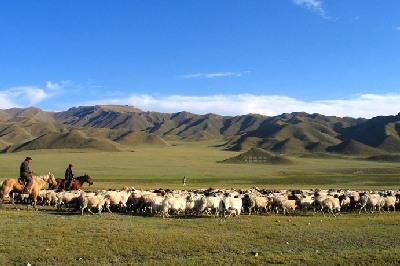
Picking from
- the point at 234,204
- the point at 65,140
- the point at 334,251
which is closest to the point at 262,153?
the point at 65,140

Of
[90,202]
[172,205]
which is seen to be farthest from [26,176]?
[172,205]

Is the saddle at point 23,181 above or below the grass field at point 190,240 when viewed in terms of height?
above

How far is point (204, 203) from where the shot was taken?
24.2 meters

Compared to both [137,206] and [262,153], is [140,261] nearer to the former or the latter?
[137,206]

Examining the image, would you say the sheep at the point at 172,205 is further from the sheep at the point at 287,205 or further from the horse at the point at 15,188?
the horse at the point at 15,188

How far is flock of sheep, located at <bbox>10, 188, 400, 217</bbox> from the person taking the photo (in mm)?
23875

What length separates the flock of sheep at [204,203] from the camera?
23875mm

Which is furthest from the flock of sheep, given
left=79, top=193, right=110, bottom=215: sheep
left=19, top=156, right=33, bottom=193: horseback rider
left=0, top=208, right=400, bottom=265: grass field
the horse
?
left=0, top=208, right=400, bottom=265: grass field

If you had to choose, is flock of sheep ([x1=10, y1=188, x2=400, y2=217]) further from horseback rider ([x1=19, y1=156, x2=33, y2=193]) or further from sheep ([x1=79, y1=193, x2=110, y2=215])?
horseback rider ([x1=19, y1=156, x2=33, y2=193])

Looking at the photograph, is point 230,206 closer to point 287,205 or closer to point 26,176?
point 287,205

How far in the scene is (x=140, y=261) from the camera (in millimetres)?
14922

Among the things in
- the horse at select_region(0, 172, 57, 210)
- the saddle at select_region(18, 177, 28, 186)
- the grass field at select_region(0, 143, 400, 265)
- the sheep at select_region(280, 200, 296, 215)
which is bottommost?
the grass field at select_region(0, 143, 400, 265)

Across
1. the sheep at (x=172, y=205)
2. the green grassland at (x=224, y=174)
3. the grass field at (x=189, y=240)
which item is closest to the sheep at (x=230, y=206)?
the grass field at (x=189, y=240)

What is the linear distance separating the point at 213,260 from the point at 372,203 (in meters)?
15.7
